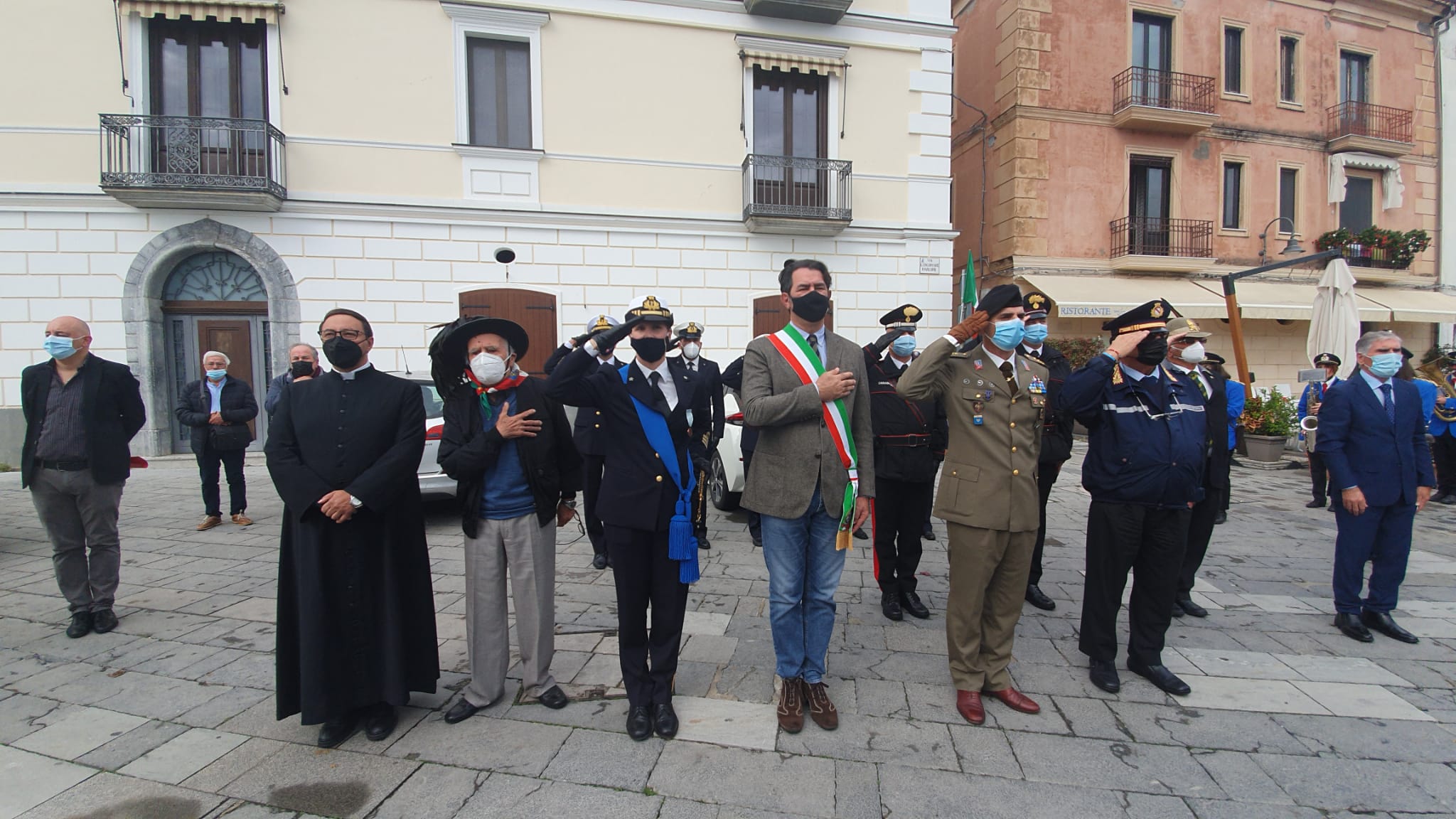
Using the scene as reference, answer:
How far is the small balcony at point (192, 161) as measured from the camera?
385 inches

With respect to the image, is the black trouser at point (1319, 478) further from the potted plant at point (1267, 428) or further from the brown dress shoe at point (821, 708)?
the brown dress shoe at point (821, 708)

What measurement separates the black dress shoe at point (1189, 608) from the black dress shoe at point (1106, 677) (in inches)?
57.2

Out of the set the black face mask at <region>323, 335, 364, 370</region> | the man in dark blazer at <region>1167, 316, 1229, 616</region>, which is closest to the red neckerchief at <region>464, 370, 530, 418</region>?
the black face mask at <region>323, 335, 364, 370</region>

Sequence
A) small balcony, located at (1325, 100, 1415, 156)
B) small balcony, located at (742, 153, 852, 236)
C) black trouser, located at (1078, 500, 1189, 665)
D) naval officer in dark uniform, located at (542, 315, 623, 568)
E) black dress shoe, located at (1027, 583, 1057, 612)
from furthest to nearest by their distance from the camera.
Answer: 1. small balcony, located at (1325, 100, 1415, 156)
2. small balcony, located at (742, 153, 852, 236)
3. naval officer in dark uniform, located at (542, 315, 623, 568)
4. black dress shoe, located at (1027, 583, 1057, 612)
5. black trouser, located at (1078, 500, 1189, 665)

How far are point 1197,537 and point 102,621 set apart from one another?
702cm

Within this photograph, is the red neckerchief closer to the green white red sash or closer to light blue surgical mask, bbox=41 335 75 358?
the green white red sash

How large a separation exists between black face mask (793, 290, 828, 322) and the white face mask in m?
1.38

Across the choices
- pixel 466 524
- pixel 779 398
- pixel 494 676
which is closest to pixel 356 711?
pixel 494 676

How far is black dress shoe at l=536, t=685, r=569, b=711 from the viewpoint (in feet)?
10.6

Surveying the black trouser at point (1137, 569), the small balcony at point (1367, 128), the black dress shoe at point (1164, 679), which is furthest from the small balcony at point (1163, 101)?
the black dress shoe at point (1164, 679)

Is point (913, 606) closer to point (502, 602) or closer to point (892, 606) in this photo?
point (892, 606)

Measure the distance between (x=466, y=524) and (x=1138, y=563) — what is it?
11.2 feet

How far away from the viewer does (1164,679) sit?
3.46m

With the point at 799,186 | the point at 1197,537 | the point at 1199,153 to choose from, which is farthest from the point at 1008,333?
the point at 1199,153
